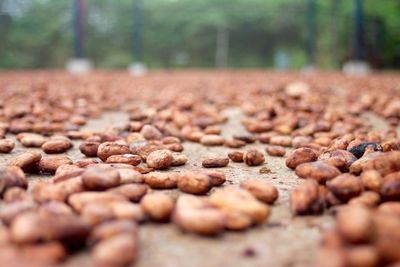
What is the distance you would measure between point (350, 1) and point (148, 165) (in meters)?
15.1

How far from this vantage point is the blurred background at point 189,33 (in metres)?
15.6

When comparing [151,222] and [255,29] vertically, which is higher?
[255,29]

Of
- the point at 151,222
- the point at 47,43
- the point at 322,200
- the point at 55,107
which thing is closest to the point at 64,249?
the point at 151,222

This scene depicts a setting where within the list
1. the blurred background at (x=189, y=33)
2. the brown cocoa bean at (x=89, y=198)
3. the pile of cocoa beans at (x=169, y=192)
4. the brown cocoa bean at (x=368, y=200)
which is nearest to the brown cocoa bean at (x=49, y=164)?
the pile of cocoa beans at (x=169, y=192)

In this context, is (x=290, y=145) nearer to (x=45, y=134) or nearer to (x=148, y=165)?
(x=148, y=165)

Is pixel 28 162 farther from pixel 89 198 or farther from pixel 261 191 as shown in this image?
pixel 261 191

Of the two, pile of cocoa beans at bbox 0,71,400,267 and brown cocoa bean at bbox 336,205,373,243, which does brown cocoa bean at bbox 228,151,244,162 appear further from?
brown cocoa bean at bbox 336,205,373,243

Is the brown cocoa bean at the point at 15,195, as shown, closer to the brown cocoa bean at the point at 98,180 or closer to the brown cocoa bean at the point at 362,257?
the brown cocoa bean at the point at 98,180

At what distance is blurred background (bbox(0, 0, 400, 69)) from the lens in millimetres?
15633

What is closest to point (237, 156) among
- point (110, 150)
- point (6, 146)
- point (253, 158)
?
point (253, 158)

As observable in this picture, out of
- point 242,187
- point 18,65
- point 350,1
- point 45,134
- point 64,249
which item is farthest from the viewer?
point 18,65

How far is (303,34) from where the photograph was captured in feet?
70.5

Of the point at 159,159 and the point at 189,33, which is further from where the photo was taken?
the point at 189,33

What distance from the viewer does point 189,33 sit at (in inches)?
859
